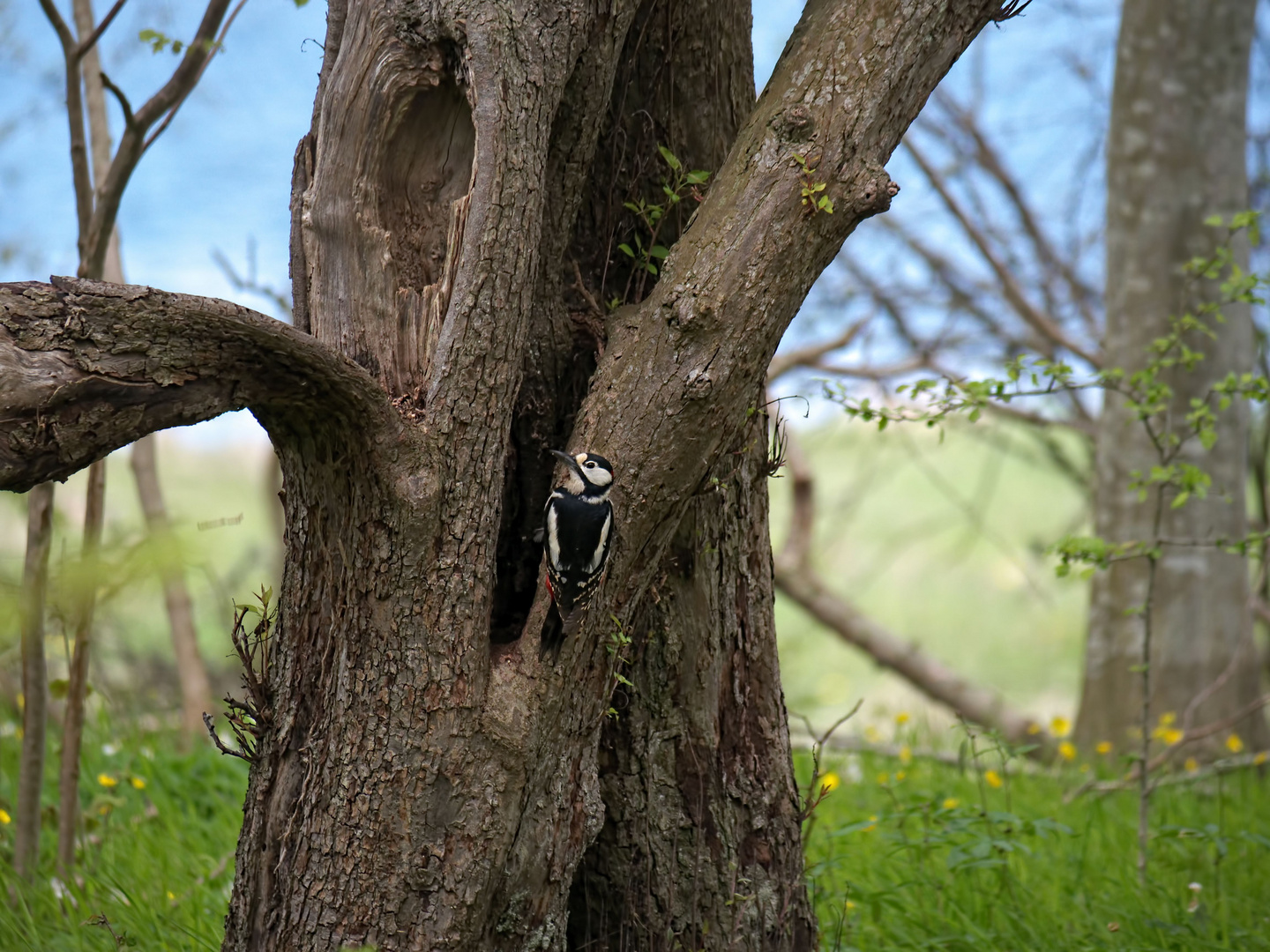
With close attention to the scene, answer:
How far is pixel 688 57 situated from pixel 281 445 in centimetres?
142

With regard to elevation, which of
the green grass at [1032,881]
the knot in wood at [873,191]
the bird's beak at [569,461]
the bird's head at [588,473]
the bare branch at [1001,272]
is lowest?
the green grass at [1032,881]

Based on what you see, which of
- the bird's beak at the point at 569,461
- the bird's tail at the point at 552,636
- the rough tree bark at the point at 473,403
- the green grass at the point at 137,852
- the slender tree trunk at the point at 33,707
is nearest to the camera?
the rough tree bark at the point at 473,403

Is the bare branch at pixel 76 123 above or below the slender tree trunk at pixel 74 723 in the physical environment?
above

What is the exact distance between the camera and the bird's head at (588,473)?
2.23 meters

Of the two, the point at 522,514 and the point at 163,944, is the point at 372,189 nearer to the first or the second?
the point at 522,514

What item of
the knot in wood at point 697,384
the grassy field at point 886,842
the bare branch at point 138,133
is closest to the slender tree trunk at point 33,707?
the grassy field at point 886,842

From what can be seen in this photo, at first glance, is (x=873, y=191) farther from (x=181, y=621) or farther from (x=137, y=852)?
(x=181, y=621)

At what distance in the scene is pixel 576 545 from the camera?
2.22 meters

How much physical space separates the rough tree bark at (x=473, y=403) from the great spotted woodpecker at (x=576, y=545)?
0.04 metres

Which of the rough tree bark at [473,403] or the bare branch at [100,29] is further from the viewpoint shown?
the bare branch at [100,29]

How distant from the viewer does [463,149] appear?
7.51 ft

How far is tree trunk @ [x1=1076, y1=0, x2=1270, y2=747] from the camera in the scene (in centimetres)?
498

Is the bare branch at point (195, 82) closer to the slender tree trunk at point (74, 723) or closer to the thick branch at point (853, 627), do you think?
the slender tree trunk at point (74, 723)

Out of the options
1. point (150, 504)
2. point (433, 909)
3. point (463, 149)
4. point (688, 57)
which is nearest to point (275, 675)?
point (433, 909)
